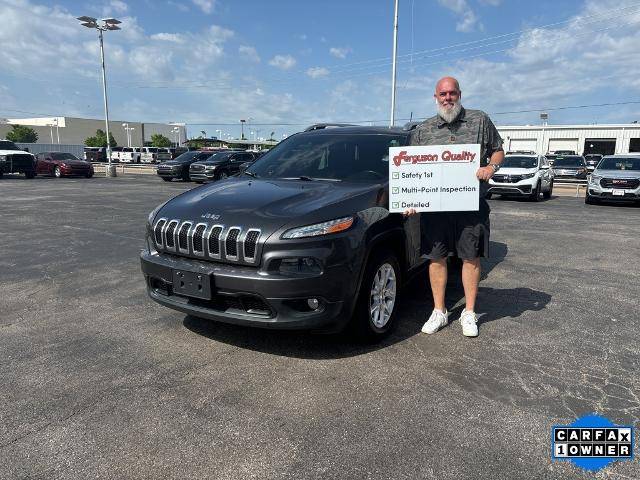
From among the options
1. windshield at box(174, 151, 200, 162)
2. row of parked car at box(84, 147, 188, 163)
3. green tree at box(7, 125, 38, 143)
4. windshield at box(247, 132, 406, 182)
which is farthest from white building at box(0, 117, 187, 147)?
windshield at box(247, 132, 406, 182)

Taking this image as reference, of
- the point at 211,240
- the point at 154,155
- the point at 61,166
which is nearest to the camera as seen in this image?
the point at 211,240

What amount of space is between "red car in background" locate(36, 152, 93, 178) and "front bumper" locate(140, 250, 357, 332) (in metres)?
27.1

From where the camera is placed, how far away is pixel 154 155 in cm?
5216

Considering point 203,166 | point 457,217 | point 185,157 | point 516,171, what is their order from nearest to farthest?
point 457,217
point 516,171
point 203,166
point 185,157

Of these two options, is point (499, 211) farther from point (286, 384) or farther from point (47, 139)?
point (47, 139)

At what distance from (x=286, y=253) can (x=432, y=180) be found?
1.35 m

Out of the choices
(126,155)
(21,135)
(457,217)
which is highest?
(21,135)

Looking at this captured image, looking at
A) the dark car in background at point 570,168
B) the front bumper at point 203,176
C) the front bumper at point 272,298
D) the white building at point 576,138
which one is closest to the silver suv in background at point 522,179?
the dark car in background at point 570,168

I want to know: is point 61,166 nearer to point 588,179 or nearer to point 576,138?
point 588,179

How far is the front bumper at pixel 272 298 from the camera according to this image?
9.84 feet

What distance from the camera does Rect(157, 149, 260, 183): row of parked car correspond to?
22.8 meters

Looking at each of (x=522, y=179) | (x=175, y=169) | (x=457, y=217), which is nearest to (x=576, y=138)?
(x=522, y=179)

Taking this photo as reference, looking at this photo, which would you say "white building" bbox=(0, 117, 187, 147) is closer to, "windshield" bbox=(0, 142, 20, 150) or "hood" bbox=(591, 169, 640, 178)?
"windshield" bbox=(0, 142, 20, 150)

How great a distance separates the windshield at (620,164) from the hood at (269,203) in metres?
15.4
